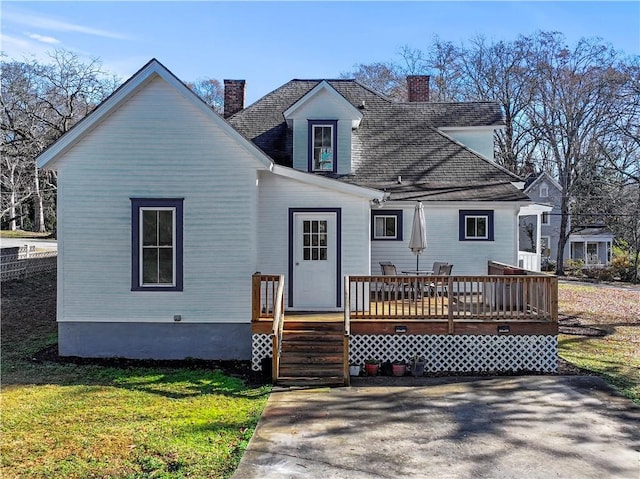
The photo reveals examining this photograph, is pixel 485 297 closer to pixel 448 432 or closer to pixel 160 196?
pixel 448 432

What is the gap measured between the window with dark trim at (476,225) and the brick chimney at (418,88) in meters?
7.37

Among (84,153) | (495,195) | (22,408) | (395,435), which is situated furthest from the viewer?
(495,195)

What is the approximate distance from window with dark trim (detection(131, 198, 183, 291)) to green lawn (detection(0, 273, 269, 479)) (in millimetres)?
1696

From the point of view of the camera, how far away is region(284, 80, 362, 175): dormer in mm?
15289

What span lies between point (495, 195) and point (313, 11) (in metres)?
6.89

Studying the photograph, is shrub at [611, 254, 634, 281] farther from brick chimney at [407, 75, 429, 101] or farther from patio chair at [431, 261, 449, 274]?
patio chair at [431, 261, 449, 274]

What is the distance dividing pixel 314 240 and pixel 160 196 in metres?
3.38

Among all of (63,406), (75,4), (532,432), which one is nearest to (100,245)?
(63,406)

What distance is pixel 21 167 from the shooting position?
25.1 metres

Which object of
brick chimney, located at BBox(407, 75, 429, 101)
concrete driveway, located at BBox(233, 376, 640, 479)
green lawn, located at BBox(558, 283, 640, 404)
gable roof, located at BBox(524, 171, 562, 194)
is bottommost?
concrete driveway, located at BBox(233, 376, 640, 479)

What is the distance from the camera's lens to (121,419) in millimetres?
Answer: 7066

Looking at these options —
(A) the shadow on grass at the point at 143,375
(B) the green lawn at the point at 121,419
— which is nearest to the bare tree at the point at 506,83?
(A) the shadow on grass at the point at 143,375

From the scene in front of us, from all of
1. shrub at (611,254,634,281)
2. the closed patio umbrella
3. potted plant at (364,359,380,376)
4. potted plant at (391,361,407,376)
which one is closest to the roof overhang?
the closed patio umbrella

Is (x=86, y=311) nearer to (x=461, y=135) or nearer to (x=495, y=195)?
(x=495, y=195)
